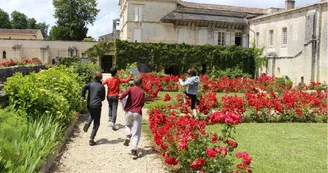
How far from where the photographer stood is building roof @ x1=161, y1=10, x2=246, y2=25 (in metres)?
38.2

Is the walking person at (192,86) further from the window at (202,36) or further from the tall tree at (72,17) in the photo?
the tall tree at (72,17)

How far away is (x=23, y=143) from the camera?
464cm

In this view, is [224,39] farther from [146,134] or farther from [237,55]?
[146,134]

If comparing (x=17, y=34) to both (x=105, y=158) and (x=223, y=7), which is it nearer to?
(x=223, y=7)

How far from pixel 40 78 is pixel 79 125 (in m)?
1.69

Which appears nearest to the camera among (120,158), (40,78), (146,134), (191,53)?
(120,158)

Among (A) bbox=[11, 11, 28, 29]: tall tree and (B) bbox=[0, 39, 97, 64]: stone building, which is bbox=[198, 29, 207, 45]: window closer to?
(B) bbox=[0, 39, 97, 64]: stone building

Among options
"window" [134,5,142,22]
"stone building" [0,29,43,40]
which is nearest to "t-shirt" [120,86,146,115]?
"window" [134,5,142,22]

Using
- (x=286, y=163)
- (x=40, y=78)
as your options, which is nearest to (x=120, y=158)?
(x=286, y=163)

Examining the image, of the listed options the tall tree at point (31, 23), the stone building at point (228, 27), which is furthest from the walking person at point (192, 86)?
the tall tree at point (31, 23)

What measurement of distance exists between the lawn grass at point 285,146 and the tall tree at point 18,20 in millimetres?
79629

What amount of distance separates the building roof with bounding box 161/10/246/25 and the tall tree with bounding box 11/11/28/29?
53.9 meters

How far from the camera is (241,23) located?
4009 cm

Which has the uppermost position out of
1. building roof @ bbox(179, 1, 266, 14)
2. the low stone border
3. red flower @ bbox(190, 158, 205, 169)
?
building roof @ bbox(179, 1, 266, 14)
